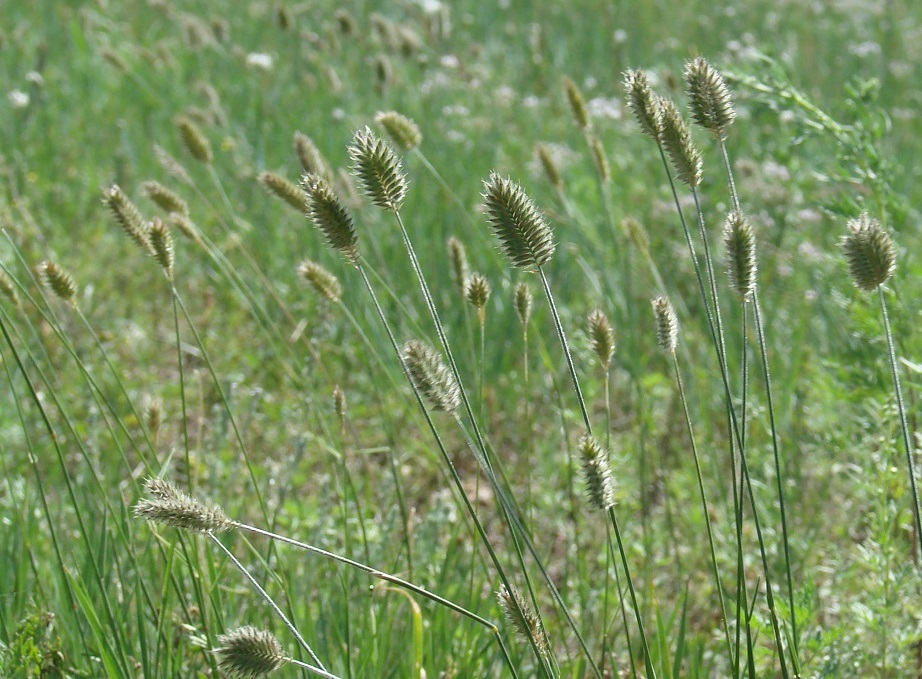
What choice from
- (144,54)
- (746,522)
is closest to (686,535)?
(746,522)

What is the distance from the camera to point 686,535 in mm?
2596

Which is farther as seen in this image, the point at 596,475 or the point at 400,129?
the point at 400,129

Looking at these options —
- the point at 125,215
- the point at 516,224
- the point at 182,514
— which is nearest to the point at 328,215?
the point at 516,224

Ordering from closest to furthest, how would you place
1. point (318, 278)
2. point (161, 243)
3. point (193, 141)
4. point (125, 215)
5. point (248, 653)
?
point (248, 653)
point (161, 243)
point (125, 215)
point (318, 278)
point (193, 141)

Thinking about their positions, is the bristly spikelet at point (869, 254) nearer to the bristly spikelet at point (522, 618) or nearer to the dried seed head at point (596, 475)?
the dried seed head at point (596, 475)

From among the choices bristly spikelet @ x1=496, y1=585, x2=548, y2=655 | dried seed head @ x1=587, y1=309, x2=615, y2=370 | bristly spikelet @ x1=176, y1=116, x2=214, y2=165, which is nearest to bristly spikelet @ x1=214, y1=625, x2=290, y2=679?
bristly spikelet @ x1=496, y1=585, x2=548, y2=655

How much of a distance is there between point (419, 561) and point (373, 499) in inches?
22.8

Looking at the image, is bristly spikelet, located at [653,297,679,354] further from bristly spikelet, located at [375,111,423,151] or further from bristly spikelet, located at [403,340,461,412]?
bristly spikelet, located at [375,111,423,151]

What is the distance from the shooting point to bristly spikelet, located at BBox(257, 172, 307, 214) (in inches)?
80.7

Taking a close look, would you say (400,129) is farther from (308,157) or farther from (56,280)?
(56,280)

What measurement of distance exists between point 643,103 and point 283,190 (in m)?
0.92

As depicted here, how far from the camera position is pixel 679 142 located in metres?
1.33

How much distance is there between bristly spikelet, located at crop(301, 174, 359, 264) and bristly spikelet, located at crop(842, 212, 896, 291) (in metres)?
0.59

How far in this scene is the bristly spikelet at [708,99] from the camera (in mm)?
1344
